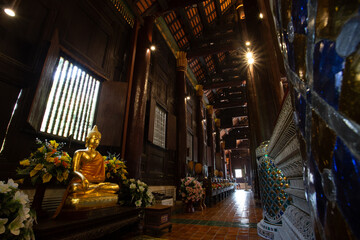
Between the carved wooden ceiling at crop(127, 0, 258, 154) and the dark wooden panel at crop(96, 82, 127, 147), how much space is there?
10.6 feet

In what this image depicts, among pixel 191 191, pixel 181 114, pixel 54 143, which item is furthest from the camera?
pixel 181 114

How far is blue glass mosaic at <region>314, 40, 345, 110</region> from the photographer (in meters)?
0.25

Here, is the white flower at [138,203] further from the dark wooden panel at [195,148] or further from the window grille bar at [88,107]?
the dark wooden panel at [195,148]

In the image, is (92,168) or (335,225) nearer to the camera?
(335,225)

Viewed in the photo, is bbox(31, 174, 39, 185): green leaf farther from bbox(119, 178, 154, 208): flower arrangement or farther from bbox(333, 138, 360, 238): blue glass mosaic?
bbox(333, 138, 360, 238): blue glass mosaic

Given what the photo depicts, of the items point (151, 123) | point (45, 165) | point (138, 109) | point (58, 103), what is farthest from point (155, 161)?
point (45, 165)

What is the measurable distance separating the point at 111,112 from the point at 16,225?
140 inches

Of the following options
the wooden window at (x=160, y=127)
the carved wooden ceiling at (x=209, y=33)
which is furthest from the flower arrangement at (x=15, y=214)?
the carved wooden ceiling at (x=209, y=33)

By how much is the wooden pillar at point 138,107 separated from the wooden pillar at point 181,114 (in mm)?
3121

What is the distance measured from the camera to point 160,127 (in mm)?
7453

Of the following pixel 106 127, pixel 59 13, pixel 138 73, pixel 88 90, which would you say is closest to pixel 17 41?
pixel 59 13

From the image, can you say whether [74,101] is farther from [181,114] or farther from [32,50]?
[181,114]

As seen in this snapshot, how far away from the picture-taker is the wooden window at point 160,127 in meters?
7.09

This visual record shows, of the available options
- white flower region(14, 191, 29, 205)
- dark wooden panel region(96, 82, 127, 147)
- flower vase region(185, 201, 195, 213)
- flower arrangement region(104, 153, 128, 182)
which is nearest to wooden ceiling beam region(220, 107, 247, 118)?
flower vase region(185, 201, 195, 213)
